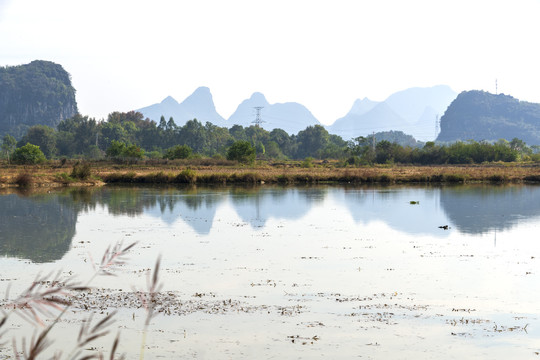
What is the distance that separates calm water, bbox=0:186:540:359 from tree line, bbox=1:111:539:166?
4579 centimetres

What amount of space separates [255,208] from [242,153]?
43207 mm

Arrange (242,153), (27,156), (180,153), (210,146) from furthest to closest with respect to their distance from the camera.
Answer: (210,146)
(180,153)
(242,153)
(27,156)

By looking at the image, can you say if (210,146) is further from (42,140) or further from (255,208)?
(255,208)

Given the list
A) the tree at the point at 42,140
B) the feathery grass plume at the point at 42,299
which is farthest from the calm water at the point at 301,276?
the tree at the point at 42,140

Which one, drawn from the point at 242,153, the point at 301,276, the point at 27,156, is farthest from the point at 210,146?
the point at 301,276

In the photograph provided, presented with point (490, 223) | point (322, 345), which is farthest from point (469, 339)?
point (490, 223)

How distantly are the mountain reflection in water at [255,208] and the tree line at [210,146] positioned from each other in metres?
34.8

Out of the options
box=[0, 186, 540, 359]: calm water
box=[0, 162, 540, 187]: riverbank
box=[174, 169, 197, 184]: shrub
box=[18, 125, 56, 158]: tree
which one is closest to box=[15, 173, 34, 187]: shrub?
box=[0, 162, 540, 187]: riverbank

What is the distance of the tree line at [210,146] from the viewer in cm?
7588

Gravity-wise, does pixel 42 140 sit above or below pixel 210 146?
above

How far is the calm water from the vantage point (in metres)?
8.32

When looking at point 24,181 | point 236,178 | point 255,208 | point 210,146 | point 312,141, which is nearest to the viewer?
point 255,208

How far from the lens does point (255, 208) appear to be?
2662 centimetres

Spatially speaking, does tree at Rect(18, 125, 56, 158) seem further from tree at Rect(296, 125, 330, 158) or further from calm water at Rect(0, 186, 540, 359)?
calm water at Rect(0, 186, 540, 359)
